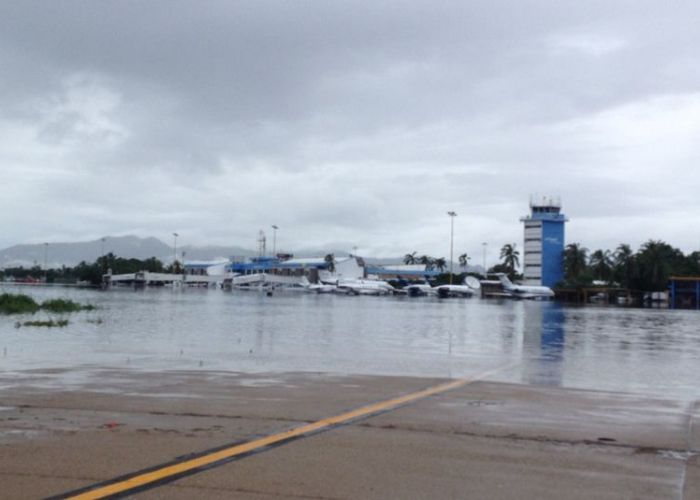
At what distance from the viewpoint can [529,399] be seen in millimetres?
13031

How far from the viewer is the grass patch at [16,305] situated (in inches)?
1793

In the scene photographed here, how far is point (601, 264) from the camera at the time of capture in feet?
562

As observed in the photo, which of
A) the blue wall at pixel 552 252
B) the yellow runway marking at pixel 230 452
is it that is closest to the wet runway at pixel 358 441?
the yellow runway marking at pixel 230 452

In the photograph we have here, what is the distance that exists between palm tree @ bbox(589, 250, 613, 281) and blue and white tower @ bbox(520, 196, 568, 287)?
44.8ft

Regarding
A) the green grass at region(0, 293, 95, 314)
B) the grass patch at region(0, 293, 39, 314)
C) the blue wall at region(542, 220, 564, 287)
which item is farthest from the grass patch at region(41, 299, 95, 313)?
the blue wall at region(542, 220, 564, 287)

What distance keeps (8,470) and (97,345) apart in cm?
1829

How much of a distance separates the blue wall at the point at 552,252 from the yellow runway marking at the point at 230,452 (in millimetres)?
152003

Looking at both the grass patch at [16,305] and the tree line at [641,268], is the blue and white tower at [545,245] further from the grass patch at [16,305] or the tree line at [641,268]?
the grass patch at [16,305]

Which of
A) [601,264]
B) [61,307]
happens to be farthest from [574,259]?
[61,307]

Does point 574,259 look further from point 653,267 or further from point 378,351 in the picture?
point 378,351

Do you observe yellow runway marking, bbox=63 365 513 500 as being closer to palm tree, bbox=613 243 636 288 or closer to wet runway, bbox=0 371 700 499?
wet runway, bbox=0 371 700 499

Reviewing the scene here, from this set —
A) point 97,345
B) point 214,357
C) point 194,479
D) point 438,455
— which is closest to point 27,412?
point 194,479

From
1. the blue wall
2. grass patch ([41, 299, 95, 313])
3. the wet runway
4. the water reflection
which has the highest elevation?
the blue wall

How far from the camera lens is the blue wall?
160 meters
